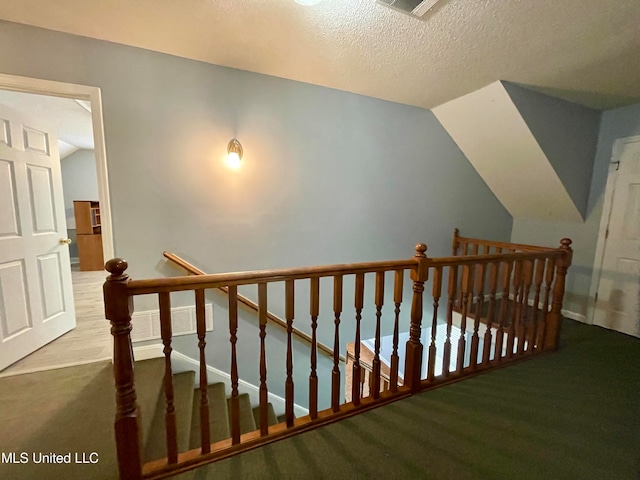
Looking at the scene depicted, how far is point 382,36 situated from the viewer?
1672 millimetres

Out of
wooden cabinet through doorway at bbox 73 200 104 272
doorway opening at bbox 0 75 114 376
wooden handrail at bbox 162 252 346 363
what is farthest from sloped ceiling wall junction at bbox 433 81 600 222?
wooden cabinet through doorway at bbox 73 200 104 272

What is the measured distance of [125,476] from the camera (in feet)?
3.57

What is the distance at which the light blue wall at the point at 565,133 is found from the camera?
95.2 inches

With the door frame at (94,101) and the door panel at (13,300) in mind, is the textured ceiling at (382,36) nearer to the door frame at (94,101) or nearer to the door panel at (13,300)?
the door frame at (94,101)

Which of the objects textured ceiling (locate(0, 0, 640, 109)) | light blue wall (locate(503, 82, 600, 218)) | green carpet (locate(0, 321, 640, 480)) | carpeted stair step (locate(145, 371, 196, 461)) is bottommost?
carpeted stair step (locate(145, 371, 196, 461))

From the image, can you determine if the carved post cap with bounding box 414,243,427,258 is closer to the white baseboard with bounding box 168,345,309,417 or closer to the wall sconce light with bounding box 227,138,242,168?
the wall sconce light with bounding box 227,138,242,168

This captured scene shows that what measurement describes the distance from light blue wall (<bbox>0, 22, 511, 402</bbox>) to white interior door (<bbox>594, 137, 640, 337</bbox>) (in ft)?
4.58

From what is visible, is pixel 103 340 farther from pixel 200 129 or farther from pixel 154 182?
pixel 200 129

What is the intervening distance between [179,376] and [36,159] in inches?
79.6

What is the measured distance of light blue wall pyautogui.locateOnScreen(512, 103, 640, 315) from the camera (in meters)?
2.71

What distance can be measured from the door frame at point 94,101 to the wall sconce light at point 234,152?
0.81 m

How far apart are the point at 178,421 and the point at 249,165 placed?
184 cm

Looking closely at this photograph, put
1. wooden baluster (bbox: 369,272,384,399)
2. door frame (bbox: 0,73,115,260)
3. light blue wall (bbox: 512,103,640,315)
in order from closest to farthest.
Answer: wooden baluster (bbox: 369,272,384,399) < door frame (bbox: 0,73,115,260) < light blue wall (bbox: 512,103,640,315)

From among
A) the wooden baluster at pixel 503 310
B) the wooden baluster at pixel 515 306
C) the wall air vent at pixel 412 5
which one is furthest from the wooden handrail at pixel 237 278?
the wall air vent at pixel 412 5
